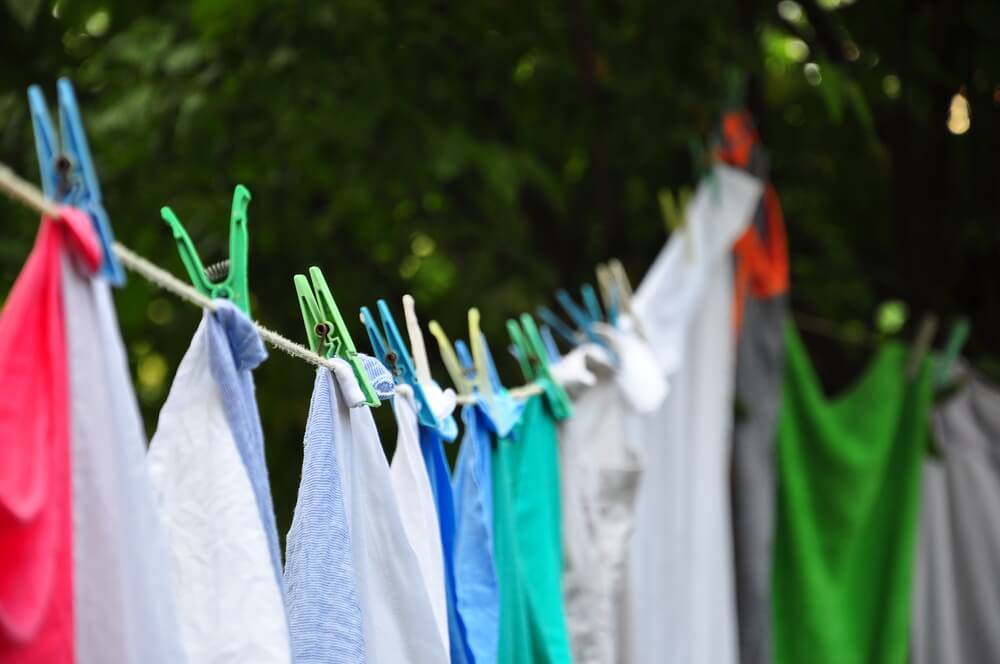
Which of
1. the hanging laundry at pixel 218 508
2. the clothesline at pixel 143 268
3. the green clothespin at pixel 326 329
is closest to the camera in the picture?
the clothesline at pixel 143 268

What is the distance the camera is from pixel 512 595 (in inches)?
42.4

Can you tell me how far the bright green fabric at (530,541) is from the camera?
3.54ft

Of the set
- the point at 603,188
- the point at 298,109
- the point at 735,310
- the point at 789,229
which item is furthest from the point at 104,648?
the point at 789,229

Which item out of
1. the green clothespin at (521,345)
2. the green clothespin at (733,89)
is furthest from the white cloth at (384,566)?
the green clothespin at (733,89)

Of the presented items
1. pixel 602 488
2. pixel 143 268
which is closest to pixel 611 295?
pixel 602 488

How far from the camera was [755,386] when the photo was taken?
6.36ft

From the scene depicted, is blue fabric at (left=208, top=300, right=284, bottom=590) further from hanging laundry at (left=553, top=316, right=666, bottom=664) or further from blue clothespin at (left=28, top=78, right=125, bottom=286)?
hanging laundry at (left=553, top=316, right=666, bottom=664)

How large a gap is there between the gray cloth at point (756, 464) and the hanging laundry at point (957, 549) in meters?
0.28

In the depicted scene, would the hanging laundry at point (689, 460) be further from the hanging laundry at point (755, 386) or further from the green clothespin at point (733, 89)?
the green clothespin at point (733, 89)

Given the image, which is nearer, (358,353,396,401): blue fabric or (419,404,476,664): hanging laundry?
(358,353,396,401): blue fabric

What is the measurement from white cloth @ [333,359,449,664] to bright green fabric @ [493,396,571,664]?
22 centimetres

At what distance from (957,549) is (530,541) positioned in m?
1.10

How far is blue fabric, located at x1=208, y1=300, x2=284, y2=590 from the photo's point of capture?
2.37 feet

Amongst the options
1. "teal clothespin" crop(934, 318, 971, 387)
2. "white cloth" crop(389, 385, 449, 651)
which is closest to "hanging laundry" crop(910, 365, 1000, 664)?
"teal clothespin" crop(934, 318, 971, 387)
